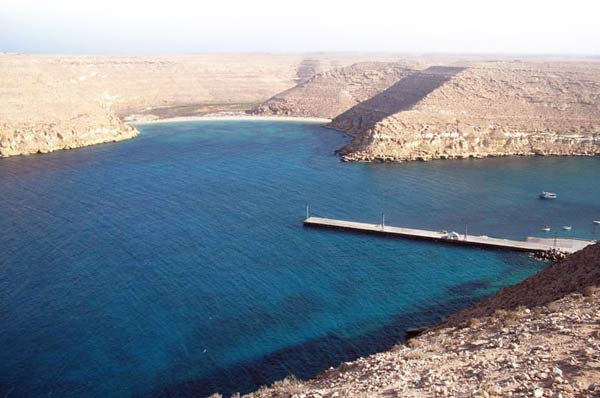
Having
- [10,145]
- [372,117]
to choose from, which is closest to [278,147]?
[372,117]

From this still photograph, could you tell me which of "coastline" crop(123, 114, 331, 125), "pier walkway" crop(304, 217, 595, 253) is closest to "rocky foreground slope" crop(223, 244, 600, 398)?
"pier walkway" crop(304, 217, 595, 253)

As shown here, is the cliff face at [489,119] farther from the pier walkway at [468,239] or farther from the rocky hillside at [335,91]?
the pier walkway at [468,239]

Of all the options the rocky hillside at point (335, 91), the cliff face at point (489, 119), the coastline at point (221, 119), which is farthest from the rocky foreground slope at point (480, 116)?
the rocky hillside at point (335, 91)

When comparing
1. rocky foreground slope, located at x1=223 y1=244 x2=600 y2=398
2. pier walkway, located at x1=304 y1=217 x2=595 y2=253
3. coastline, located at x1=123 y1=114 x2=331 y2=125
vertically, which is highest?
rocky foreground slope, located at x1=223 y1=244 x2=600 y2=398

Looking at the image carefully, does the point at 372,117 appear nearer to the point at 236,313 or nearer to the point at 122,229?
the point at 122,229

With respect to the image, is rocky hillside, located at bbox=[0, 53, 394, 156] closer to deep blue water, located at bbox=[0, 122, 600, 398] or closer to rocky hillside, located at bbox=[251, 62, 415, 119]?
rocky hillside, located at bbox=[251, 62, 415, 119]
